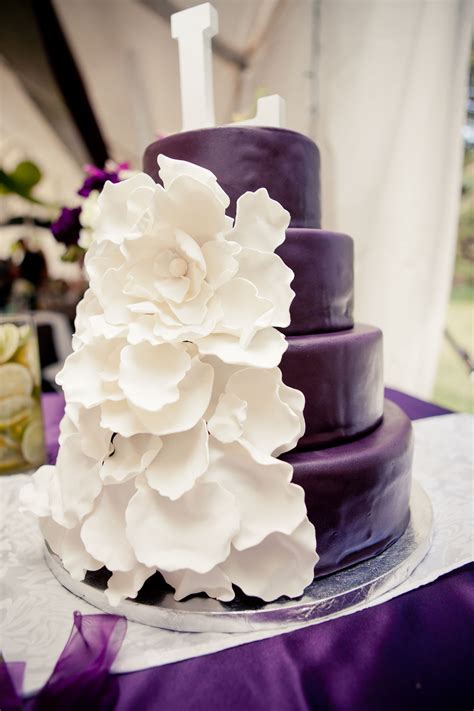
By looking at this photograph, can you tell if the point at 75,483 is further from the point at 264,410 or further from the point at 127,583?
the point at 264,410

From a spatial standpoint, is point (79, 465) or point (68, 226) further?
point (68, 226)

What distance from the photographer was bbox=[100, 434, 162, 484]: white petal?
1.81ft

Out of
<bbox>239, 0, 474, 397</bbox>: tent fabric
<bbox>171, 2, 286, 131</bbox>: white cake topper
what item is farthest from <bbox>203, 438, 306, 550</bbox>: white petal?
<bbox>239, 0, 474, 397</bbox>: tent fabric

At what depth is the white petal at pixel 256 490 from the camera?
54 centimetres

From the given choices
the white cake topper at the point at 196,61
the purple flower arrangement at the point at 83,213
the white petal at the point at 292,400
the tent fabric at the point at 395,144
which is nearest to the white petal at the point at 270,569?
the white petal at the point at 292,400

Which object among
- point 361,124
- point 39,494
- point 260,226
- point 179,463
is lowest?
point 39,494

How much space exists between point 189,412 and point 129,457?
0.09 meters

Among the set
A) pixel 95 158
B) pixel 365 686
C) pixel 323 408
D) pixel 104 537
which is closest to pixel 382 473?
pixel 323 408

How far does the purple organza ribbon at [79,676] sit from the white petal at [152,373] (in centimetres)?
26

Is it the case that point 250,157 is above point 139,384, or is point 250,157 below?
above

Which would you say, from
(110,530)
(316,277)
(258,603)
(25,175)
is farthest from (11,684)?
(25,175)

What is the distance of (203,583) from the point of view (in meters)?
0.57

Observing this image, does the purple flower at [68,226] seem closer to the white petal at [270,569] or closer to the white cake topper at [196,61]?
the white cake topper at [196,61]

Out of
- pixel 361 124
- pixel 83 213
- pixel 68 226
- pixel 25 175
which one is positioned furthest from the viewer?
pixel 361 124
